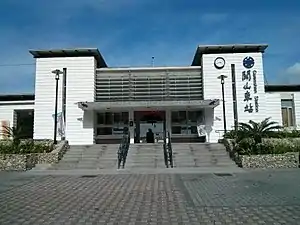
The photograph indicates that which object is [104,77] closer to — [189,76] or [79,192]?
[189,76]

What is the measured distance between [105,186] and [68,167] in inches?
284

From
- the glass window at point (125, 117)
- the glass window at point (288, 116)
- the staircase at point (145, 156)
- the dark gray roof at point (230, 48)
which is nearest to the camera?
the staircase at point (145, 156)

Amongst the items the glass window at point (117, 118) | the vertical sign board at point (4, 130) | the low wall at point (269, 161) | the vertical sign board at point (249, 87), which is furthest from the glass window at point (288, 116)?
the vertical sign board at point (4, 130)

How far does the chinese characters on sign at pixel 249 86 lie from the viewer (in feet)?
80.2

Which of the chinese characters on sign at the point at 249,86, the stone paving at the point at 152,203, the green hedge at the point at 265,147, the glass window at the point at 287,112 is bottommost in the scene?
the stone paving at the point at 152,203

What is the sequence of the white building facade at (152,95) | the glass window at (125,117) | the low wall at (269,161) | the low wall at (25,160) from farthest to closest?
the glass window at (125,117) < the white building facade at (152,95) < the low wall at (25,160) < the low wall at (269,161)

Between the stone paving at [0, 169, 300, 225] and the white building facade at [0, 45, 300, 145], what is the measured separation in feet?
45.6

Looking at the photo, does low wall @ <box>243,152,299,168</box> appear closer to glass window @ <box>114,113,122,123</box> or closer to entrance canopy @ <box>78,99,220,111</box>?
entrance canopy @ <box>78,99,220,111</box>

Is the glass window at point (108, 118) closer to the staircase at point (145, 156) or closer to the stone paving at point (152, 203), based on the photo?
the staircase at point (145, 156)

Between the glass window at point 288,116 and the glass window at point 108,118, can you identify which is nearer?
the glass window at point 108,118

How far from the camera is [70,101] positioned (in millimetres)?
24750

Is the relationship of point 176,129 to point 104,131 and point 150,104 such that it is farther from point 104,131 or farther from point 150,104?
point 104,131

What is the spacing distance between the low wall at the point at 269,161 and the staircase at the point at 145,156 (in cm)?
400

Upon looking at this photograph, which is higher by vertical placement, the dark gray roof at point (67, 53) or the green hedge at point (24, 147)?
the dark gray roof at point (67, 53)
